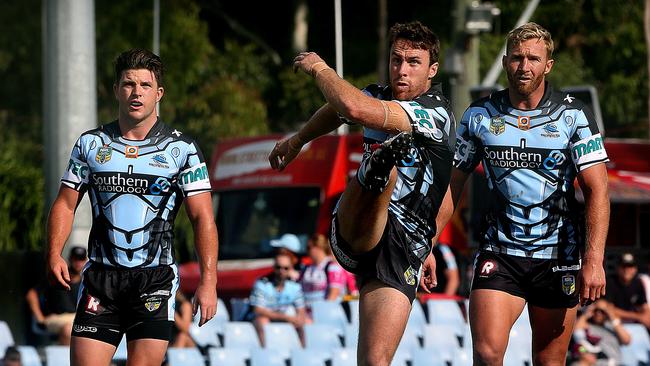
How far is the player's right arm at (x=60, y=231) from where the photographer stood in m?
7.91

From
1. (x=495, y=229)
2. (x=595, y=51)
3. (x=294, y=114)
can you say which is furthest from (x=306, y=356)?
(x=595, y=51)

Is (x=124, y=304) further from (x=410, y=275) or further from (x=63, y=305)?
(x=63, y=305)

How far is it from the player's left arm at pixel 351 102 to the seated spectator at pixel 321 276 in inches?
324

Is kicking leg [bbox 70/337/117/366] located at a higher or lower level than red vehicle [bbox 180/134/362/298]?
lower

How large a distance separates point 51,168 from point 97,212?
24.1ft

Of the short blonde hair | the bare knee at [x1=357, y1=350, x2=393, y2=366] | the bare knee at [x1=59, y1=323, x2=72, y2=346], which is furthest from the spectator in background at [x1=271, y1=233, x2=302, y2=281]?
the bare knee at [x1=357, y1=350, x2=393, y2=366]

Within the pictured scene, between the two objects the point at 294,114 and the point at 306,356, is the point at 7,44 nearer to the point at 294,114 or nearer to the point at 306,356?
the point at 294,114

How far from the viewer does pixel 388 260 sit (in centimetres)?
761

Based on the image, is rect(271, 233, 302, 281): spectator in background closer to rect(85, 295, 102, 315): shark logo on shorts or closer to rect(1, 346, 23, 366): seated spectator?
rect(1, 346, 23, 366): seated spectator

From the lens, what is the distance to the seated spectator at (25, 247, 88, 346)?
1318 centimetres

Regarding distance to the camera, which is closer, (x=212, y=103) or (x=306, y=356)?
(x=306, y=356)

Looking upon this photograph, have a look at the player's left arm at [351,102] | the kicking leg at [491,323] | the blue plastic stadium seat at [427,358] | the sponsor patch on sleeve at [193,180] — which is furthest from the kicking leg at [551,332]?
the blue plastic stadium seat at [427,358]

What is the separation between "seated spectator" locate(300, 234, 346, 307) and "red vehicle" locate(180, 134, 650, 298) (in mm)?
1923

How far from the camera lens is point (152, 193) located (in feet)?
26.1
